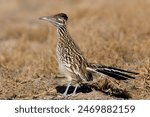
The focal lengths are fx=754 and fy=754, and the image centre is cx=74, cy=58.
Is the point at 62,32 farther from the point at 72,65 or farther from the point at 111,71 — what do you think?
the point at 111,71

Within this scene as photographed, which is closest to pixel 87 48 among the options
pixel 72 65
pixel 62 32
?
pixel 62 32

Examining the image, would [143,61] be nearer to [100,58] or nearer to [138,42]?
[100,58]

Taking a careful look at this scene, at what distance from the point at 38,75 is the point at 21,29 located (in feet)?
23.8

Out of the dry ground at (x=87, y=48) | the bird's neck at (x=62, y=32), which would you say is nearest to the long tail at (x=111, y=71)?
the dry ground at (x=87, y=48)

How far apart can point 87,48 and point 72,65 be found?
342 centimetres

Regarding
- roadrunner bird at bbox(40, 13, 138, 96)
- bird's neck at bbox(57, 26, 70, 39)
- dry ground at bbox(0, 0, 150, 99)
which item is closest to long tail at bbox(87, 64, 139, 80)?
roadrunner bird at bbox(40, 13, 138, 96)

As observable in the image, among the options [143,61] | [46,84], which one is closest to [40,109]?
[46,84]

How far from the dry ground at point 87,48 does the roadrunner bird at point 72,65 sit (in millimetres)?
295

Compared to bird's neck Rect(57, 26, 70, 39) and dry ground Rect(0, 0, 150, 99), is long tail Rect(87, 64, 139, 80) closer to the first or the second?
dry ground Rect(0, 0, 150, 99)

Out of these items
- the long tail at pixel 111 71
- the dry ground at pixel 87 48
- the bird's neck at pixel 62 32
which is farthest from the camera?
the dry ground at pixel 87 48

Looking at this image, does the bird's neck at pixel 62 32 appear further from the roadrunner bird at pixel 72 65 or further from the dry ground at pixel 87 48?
the dry ground at pixel 87 48

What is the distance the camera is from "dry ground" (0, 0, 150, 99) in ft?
33.6

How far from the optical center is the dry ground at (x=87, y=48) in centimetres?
1023

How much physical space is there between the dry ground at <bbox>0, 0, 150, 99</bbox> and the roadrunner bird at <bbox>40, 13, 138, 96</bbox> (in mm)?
295
